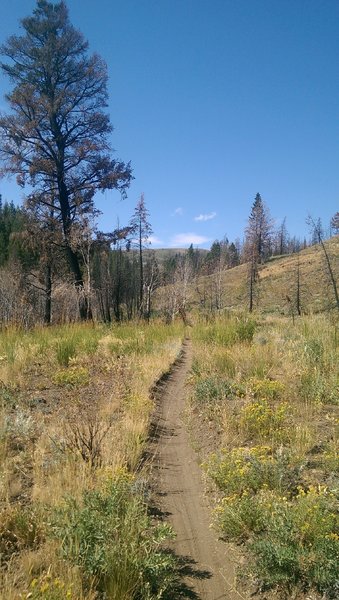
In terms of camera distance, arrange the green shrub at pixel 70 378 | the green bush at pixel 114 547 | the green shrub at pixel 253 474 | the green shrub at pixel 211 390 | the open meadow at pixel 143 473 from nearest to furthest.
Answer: the green bush at pixel 114 547
the open meadow at pixel 143 473
the green shrub at pixel 253 474
the green shrub at pixel 211 390
the green shrub at pixel 70 378

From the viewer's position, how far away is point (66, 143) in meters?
14.2

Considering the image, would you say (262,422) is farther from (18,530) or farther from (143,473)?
(18,530)

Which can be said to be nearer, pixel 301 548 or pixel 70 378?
pixel 301 548

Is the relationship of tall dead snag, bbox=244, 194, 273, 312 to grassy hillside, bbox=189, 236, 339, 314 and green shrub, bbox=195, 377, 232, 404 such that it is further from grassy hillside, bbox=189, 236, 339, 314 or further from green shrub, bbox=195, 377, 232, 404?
green shrub, bbox=195, 377, 232, 404

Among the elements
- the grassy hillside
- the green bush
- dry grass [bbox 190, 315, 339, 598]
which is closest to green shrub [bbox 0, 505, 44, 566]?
the green bush

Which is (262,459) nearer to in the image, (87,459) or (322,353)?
(87,459)

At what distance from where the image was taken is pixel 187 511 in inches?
140

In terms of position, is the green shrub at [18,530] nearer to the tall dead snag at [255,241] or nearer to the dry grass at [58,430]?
the dry grass at [58,430]

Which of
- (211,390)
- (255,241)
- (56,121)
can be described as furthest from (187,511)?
(255,241)

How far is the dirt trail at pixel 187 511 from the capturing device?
2721mm

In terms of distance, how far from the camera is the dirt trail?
2.72 m

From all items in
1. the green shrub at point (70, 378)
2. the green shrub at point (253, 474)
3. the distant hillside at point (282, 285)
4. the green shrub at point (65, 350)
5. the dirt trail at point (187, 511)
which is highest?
the distant hillside at point (282, 285)

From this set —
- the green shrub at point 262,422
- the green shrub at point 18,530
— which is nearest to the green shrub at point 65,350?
the green shrub at point 262,422

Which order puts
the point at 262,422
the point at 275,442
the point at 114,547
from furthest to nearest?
the point at 262,422
the point at 275,442
the point at 114,547
